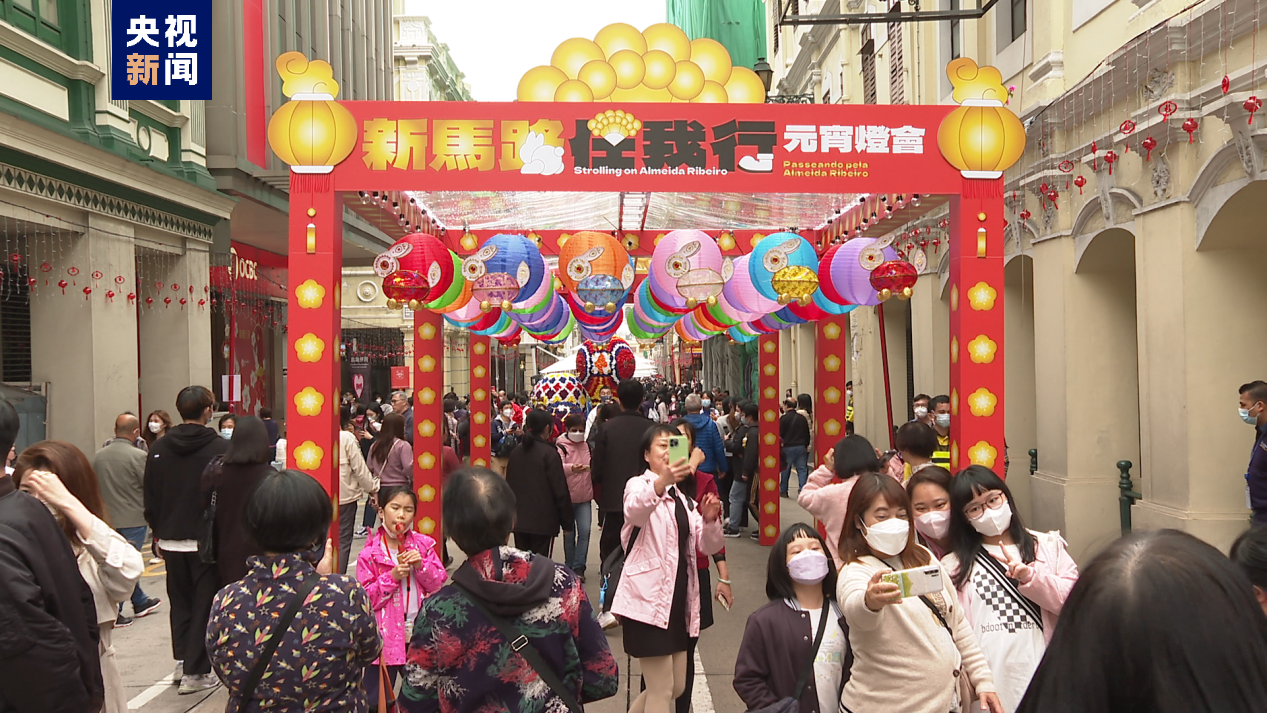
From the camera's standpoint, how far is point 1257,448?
645cm

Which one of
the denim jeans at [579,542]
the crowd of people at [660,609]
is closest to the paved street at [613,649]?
the denim jeans at [579,542]

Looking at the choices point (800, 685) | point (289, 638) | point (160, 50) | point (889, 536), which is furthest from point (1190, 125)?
point (160, 50)

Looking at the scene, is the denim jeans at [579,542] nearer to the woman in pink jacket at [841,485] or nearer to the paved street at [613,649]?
the paved street at [613,649]

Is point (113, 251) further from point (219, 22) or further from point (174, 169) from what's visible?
point (219, 22)

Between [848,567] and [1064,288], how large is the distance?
8528mm

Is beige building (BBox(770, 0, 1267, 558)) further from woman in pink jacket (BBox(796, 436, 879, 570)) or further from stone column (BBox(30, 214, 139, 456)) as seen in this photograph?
stone column (BBox(30, 214, 139, 456))

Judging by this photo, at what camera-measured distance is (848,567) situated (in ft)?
10.4

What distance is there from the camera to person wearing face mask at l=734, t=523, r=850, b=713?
3.34m

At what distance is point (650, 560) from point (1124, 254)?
7.87 metres

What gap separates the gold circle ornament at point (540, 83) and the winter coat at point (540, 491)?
2.92 metres

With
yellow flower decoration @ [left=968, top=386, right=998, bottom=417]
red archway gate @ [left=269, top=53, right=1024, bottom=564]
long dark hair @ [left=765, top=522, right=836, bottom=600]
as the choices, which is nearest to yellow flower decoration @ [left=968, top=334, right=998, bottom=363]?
red archway gate @ [left=269, top=53, right=1024, bottom=564]

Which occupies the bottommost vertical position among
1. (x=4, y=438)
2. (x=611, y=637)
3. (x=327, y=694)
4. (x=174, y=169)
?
(x=611, y=637)

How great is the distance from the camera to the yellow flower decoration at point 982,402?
6.29 m

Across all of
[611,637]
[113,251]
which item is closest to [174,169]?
[113,251]
